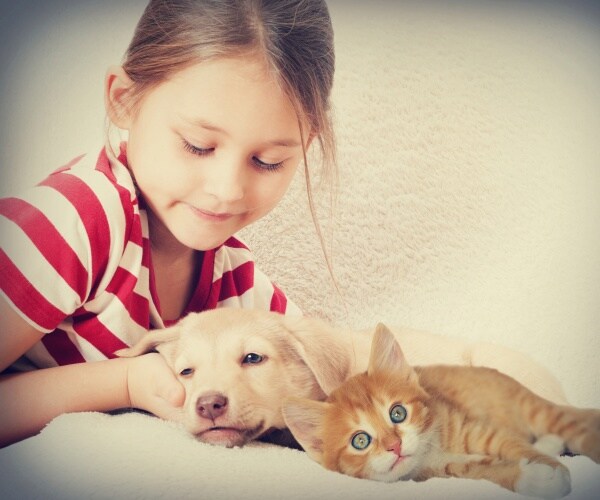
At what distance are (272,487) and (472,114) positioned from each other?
14.8 inches

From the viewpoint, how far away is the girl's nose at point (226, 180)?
2.07 ft

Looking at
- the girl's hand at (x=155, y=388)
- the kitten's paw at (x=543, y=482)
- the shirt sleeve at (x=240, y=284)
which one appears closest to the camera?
the kitten's paw at (x=543, y=482)

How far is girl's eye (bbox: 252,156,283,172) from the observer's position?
0.64 m

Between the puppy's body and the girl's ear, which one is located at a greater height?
the girl's ear

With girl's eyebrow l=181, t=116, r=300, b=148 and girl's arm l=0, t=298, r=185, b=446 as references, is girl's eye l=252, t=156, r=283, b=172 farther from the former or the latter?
girl's arm l=0, t=298, r=185, b=446

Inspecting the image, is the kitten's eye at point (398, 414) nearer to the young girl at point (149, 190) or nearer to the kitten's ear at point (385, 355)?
the kitten's ear at point (385, 355)

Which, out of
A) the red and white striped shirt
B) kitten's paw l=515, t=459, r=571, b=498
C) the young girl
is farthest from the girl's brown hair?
kitten's paw l=515, t=459, r=571, b=498

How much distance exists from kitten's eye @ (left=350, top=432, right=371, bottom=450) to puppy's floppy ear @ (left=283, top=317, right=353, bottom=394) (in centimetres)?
6

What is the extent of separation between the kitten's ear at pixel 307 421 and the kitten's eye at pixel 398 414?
0.05 meters

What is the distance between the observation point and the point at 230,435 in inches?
22.5

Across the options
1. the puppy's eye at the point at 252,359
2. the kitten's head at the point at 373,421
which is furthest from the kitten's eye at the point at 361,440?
the puppy's eye at the point at 252,359

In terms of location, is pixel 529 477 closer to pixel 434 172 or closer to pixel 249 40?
pixel 434 172

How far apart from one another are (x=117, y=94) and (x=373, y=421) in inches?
14.9

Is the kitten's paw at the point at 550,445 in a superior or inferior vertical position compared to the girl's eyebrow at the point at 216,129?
inferior
